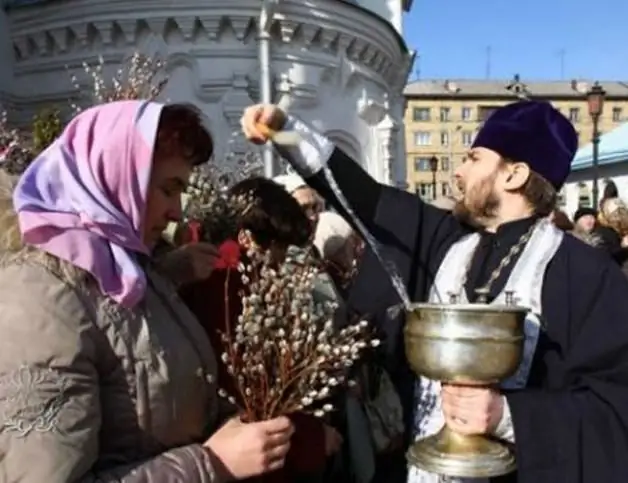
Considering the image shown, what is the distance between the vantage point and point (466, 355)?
2074 millimetres

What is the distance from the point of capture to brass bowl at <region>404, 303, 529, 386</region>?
205 centimetres

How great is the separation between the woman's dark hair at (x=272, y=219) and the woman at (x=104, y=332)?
1190 millimetres

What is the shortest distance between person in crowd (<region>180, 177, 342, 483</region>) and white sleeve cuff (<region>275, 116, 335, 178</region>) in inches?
11.8

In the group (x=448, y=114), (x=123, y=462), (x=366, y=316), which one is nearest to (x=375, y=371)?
(x=366, y=316)

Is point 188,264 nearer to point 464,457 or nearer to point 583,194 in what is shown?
point 464,457

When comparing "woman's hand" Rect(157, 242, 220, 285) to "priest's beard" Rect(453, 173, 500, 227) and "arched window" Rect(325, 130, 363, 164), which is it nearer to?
"priest's beard" Rect(453, 173, 500, 227)

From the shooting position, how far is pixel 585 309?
2402mm

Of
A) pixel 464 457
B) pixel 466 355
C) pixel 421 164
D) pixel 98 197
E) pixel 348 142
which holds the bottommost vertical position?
pixel 464 457

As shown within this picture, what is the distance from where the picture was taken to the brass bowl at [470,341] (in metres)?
2.05

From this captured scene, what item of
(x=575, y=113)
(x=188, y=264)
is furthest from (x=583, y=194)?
(x=575, y=113)

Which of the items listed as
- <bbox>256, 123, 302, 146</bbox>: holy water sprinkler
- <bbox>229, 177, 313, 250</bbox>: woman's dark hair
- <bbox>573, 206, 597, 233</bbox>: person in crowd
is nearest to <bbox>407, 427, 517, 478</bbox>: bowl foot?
<bbox>256, 123, 302, 146</bbox>: holy water sprinkler

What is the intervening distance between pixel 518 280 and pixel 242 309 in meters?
0.72

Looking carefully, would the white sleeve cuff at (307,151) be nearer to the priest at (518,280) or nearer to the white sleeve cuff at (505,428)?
the priest at (518,280)

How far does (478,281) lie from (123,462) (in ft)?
3.70
